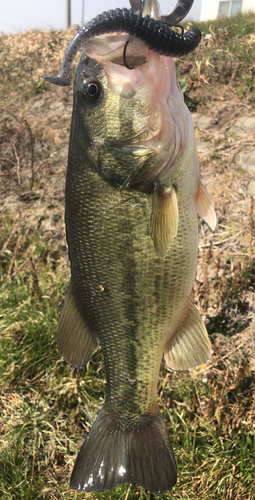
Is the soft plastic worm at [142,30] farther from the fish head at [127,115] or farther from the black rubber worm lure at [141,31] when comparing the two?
the fish head at [127,115]

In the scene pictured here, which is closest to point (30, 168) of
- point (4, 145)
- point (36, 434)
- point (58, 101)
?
point (4, 145)

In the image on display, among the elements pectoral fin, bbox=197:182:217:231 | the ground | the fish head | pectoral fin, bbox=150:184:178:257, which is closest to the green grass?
the ground

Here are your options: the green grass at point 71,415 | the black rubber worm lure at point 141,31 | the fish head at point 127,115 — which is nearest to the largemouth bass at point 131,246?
the fish head at point 127,115

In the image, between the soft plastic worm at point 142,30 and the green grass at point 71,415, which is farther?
the green grass at point 71,415

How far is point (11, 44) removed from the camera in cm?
981

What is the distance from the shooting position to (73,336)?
171 cm

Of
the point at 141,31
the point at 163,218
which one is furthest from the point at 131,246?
the point at 141,31

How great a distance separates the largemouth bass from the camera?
135 centimetres

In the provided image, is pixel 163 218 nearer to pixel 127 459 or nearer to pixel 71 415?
pixel 127 459

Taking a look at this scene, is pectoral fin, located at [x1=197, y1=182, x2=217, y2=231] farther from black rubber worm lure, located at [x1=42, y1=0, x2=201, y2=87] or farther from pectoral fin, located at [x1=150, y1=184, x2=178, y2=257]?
black rubber worm lure, located at [x1=42, y1=0, x2=201, y2=87]

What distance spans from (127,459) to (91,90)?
1.55 meters

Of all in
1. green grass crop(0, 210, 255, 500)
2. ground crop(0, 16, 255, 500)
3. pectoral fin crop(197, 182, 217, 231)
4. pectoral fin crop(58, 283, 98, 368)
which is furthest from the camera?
ground crop(0, 16, 255, 500)

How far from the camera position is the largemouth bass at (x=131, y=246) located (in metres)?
1.35

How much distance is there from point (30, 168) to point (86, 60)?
16.4 ft
